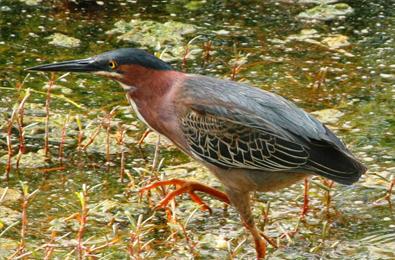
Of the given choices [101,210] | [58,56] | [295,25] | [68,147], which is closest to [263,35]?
[295,25]

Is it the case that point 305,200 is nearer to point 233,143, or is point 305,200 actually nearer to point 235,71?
point 233,143

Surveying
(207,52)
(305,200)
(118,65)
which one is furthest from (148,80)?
(207,52)

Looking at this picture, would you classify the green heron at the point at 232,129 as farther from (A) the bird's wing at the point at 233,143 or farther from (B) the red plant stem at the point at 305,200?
(B) the red plant stem at the point at 305,200

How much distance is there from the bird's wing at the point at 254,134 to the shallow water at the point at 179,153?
0.31 metres

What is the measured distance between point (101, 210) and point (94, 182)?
0.51m

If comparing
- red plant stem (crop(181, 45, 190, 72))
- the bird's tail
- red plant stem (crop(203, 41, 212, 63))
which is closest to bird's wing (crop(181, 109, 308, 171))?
the bird's tail

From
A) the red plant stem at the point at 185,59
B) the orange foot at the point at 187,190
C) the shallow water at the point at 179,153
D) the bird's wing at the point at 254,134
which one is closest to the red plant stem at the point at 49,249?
the shallow water at the point at 179,153

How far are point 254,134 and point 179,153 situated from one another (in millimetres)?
1267

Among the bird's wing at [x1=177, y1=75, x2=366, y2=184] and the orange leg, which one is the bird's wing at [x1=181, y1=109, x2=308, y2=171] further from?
the orange leg

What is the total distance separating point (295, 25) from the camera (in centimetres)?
873

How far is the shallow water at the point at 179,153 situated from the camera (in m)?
5.78

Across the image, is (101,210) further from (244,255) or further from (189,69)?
(189,69)

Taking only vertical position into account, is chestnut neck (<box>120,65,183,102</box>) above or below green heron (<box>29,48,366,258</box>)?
above

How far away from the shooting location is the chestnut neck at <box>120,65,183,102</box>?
581cm
